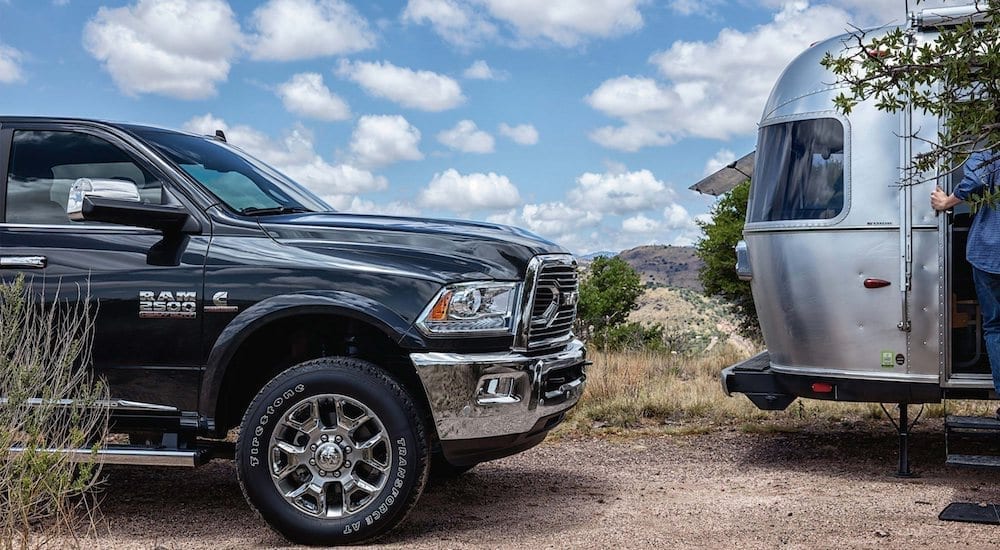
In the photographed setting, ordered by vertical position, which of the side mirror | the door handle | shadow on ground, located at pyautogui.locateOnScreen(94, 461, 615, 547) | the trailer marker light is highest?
the side mirror

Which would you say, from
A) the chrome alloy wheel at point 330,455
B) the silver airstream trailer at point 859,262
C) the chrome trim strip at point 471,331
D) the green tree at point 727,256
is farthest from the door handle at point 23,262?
the green tree at point 727,256

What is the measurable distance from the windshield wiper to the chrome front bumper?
1.39m

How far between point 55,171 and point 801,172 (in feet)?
16.2

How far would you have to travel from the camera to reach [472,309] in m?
5.39

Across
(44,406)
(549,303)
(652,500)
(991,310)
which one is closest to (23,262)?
(44,406)

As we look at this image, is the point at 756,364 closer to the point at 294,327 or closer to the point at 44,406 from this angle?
the point at 294,327

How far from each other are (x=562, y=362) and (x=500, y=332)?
55 cm

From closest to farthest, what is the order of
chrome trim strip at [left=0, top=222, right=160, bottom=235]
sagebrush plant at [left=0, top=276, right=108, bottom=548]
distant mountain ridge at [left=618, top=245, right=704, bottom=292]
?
sagebrush plant at [left=0, top=276, right=108, bottom=548] → chrome trim strip at [left=0, top=222, right=160, bottom=235] → distant mountain ridge at [left=618, top=245, right=704, bottom=292]

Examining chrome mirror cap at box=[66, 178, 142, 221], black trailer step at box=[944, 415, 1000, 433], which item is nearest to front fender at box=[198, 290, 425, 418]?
Answer: chrome mirror cap at box=[66, 178, 142, 221]

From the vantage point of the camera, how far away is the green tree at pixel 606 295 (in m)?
24.4

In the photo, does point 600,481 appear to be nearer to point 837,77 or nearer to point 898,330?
point 898,330

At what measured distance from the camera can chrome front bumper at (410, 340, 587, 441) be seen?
5289mm

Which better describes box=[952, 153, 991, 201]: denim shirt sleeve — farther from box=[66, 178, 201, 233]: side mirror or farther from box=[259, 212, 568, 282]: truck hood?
box=[66, 178, 201, 233]: side mirror

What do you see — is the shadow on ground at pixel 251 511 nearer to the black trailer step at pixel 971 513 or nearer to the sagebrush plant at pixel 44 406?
the sagebrush plant at pixel 44 406
